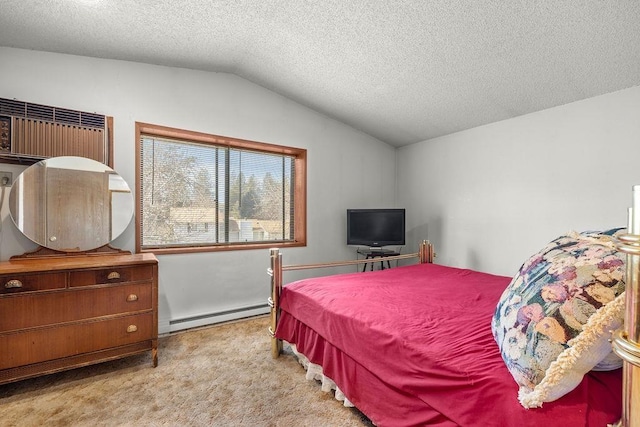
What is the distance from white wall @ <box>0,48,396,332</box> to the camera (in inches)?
99.5

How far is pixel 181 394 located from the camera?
1963 millimetres

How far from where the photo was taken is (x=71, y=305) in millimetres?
2062

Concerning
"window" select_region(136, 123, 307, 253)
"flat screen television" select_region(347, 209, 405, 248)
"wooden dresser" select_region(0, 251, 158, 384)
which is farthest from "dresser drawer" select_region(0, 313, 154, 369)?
"flat screen television" select_region(347, 209, 405, 248)

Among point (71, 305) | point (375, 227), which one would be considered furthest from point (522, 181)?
point (71, 305)

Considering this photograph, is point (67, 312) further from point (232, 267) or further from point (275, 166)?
point (275, 166)

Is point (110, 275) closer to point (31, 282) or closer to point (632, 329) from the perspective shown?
point (31, 282)

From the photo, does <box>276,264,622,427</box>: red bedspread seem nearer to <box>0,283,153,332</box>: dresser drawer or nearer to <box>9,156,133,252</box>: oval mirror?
<box>0,283,153,332</box>: dresser drawer

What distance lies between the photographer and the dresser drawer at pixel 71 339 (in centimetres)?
190

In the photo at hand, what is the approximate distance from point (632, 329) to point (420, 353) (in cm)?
92

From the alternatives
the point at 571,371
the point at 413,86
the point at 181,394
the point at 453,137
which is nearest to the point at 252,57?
the point at 413,86

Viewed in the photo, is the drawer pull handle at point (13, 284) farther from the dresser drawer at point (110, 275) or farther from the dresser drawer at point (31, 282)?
the dresser drawer at point (110, 275)

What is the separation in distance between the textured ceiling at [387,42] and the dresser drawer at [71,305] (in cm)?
195

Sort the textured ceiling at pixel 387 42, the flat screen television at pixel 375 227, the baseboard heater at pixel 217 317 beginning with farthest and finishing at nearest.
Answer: the flat screen television at pixel 375 227
the baseboard heater at pixel 217 317
the textured ceiling at pixel 387 42

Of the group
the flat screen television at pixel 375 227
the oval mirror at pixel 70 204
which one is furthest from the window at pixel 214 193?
the flat screen television at pixel 375 227
